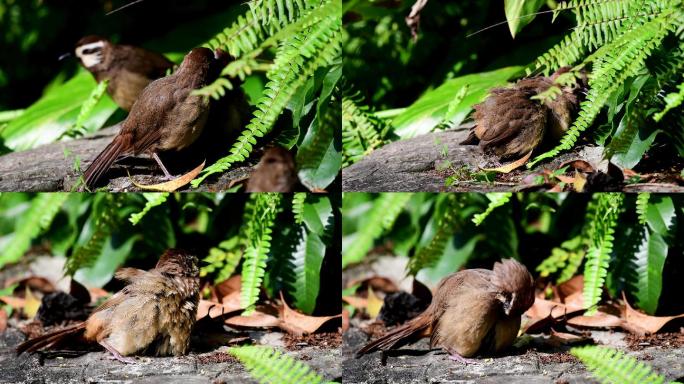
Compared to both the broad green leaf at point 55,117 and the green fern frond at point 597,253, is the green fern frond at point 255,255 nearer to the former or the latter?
the broad green leaf at point 55,117

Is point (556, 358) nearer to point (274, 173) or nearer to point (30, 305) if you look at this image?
point (274, 173)

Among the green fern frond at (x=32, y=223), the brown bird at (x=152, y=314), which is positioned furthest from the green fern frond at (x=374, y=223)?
the green fern frond at (x=32, y=223)

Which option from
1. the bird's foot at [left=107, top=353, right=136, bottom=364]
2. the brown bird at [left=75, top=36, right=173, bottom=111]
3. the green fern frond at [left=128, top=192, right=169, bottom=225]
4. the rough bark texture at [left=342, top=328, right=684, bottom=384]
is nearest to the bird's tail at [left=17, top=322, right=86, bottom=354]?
the bird's foot at [left=107, top=353, right=136, bottom=364]

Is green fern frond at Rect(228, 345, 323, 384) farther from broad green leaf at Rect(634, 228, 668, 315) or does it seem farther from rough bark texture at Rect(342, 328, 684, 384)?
broad green leaf at Rect(634, 228, 668, 315)

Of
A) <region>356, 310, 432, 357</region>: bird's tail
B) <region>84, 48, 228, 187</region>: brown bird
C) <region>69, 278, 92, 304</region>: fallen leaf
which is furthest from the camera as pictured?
<region>69, 278, 92, 304</region>: fallen leaf

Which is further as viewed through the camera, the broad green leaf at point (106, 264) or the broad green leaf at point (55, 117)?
the broad green leaf at point (106, 264)

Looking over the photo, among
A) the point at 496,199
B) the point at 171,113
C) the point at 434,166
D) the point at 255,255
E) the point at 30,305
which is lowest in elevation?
the point at 30,305

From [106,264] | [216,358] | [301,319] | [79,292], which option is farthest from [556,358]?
[79,292]
